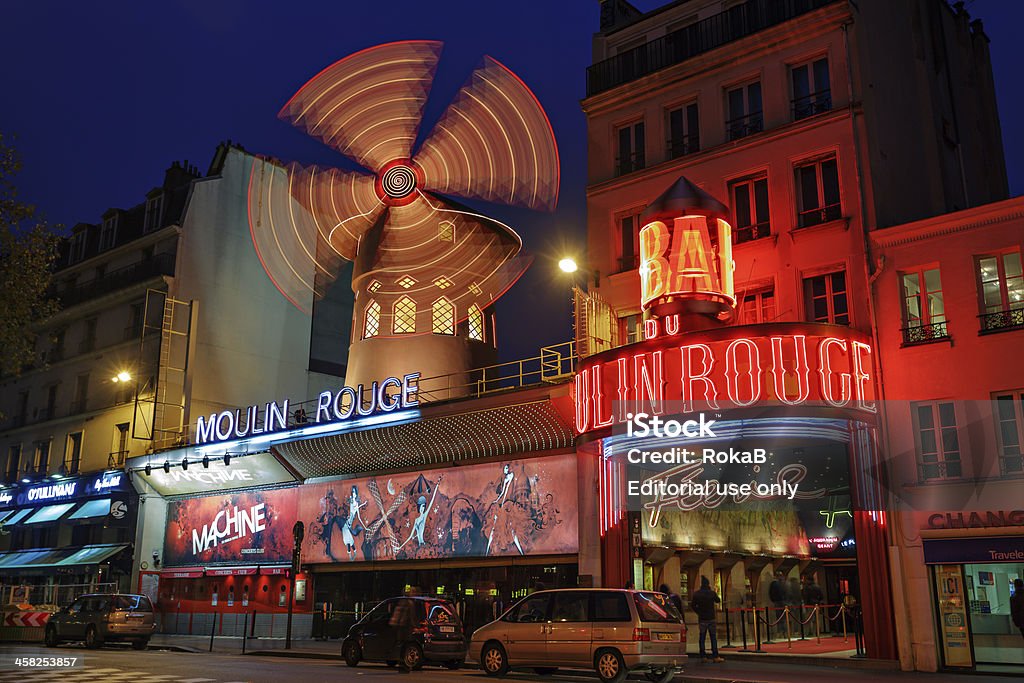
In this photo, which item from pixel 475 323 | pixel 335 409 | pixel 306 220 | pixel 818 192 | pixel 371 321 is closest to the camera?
pixel 818 192

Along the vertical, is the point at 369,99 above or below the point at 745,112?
above

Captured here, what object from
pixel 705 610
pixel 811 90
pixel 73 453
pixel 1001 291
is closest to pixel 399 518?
pixel 705 610

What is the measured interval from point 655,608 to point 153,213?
86.6 feet

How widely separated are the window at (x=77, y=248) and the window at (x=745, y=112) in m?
26.4

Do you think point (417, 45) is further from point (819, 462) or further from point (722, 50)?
point (819, 462)

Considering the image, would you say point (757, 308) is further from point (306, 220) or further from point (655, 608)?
point (306, 220)

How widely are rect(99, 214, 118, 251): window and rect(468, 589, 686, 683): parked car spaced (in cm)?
2632

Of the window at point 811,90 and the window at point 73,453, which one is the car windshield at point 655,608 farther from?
the window at point 73,453

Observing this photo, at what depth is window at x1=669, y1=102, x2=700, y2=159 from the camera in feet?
62.9

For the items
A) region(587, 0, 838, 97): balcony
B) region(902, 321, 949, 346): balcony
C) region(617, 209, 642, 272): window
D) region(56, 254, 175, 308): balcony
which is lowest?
region(902, 321, 949, 346): balcony

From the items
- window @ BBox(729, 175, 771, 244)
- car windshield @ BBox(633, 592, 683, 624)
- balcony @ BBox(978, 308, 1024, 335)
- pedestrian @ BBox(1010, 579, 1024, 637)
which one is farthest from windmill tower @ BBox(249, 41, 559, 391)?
pedestrian @ BBox(1010, 579, 1024, 637)

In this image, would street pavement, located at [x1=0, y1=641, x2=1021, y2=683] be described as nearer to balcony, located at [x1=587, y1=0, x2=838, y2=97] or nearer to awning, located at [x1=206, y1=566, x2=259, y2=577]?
awning, located at [x1=206, y1=566, x2=259, y2=577]

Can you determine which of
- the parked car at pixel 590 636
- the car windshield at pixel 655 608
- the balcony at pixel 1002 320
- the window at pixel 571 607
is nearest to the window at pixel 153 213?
the parked car at pixel 590 636

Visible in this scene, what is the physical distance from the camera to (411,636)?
48.8 feet
